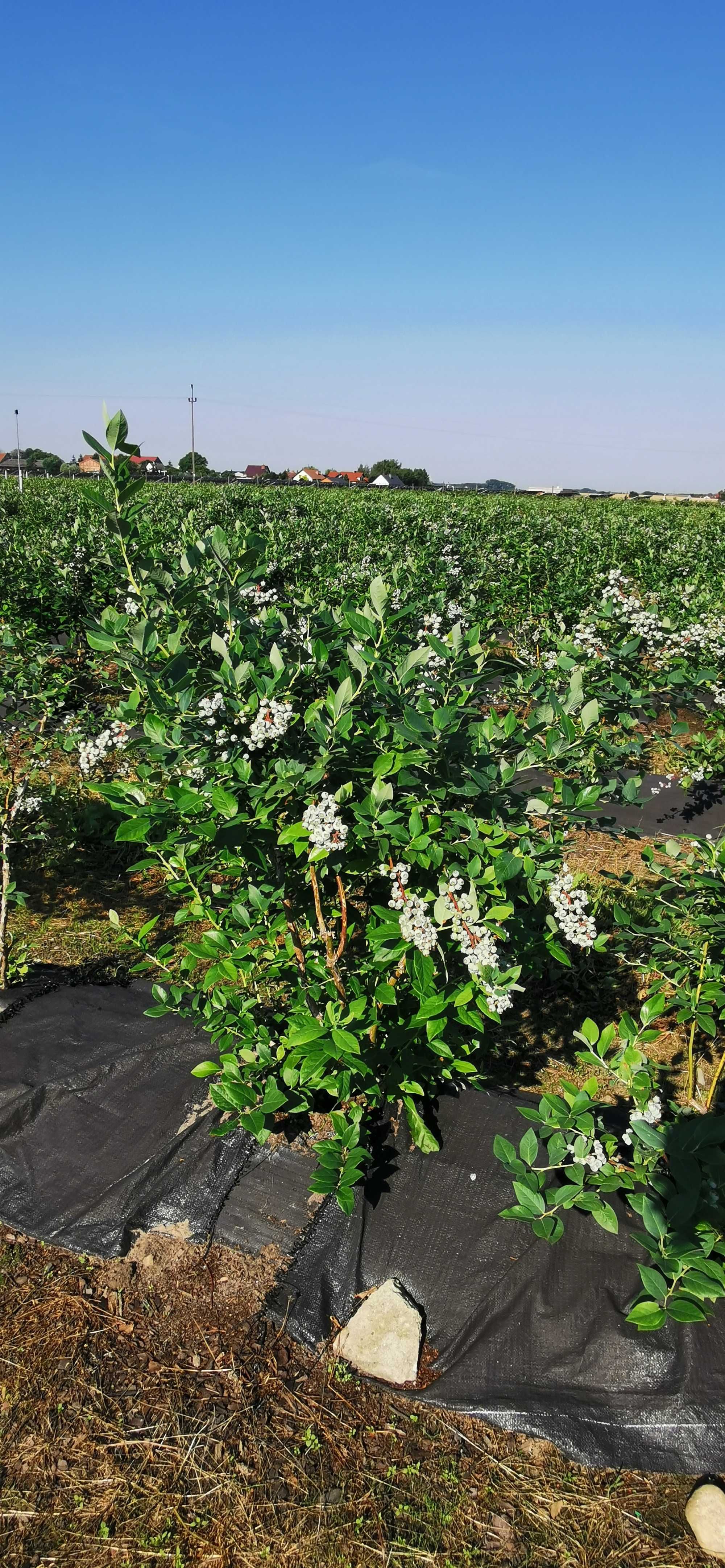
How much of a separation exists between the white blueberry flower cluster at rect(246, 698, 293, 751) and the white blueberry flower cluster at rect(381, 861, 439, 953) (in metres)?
0.39

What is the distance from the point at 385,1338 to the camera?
6.86ft

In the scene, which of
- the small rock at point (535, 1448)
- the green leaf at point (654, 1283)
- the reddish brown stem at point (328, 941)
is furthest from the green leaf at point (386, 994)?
the small rock at point (535, 1448)

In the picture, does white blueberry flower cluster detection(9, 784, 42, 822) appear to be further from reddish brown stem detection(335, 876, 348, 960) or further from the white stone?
the white stone

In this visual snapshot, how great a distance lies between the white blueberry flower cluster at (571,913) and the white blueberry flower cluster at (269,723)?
2.27ft

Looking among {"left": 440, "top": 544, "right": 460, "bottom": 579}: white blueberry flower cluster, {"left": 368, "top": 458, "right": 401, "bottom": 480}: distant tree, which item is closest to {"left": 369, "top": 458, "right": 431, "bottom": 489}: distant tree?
{"left": 368, "top": 458, "right": 401, "bottom": 480}: distant tree

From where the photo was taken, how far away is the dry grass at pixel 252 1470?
170 centimetres

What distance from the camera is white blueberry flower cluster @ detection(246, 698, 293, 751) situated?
182 cm

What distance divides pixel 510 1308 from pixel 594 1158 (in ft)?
2.01

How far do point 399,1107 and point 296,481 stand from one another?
4846cm

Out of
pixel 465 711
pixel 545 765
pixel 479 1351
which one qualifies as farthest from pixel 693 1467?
pixel 465 711

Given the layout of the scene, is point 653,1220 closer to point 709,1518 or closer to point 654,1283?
point 654,1283

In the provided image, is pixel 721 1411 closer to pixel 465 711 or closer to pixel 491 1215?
pixel 491 1215

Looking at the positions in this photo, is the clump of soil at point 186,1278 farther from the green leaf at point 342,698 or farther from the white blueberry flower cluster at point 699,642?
the white blueberry flower cluster at point 699,642

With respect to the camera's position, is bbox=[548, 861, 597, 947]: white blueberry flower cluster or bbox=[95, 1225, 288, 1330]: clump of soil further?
bbox=[95, 1225, 288, 1330]: clump of soil
